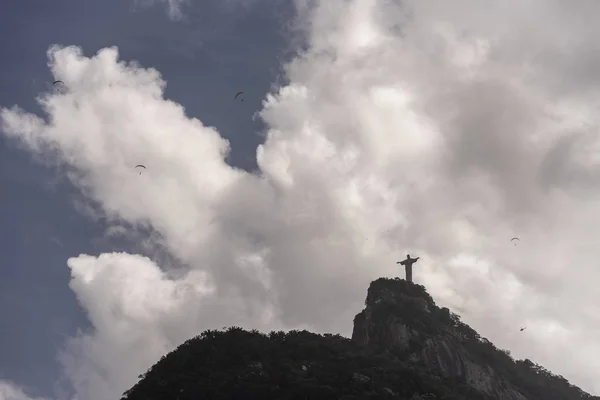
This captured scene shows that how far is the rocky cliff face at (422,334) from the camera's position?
328ft

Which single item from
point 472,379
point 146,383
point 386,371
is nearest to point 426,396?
point 386,371

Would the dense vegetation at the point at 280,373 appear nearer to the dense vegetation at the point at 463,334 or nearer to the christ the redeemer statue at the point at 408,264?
the dense vegetation at the point at 463,334

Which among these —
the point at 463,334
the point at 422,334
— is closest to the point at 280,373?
the point at 422,334

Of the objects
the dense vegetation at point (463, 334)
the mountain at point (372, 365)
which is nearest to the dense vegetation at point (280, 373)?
the mountain at point (372, 365)

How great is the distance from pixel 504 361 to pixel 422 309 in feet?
63.6

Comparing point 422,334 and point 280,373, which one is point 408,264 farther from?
point 280,373

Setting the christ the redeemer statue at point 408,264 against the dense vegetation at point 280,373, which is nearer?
the dense vegetation at point 280,373

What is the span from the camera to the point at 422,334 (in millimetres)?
103000

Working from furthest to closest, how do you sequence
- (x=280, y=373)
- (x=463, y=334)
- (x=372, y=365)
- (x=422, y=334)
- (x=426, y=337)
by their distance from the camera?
(x=463, y=334) < (x=422, y=334) < (x=426, y=337) < (x=372, y=365) < (x=280, y=373)

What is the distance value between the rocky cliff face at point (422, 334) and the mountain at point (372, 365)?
190 mm

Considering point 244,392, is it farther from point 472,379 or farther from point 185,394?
Answer: point 472,379

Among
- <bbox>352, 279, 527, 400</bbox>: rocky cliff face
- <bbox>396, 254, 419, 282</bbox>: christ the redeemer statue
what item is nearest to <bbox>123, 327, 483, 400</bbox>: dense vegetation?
<bbox>352, 279, 527, 400</bbox>: rocky cliff face

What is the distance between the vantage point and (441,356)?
100m

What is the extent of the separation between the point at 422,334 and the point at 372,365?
2072 cm
